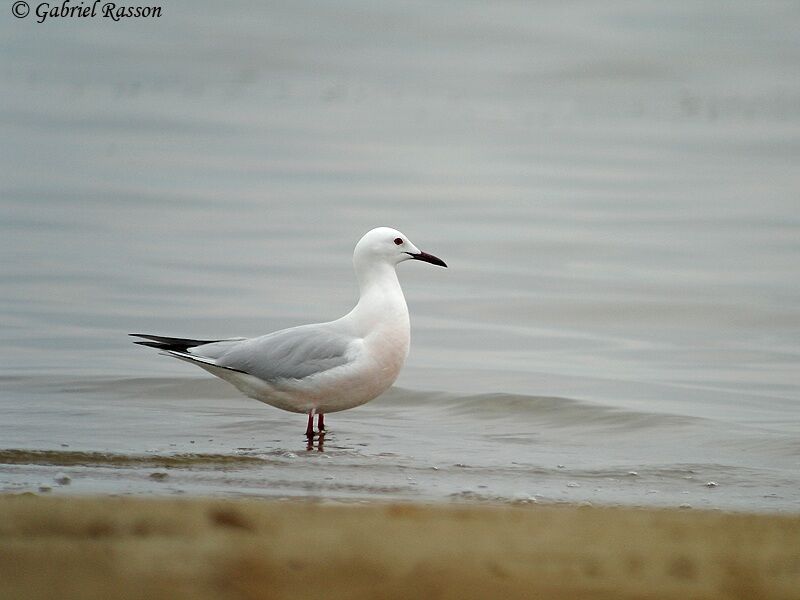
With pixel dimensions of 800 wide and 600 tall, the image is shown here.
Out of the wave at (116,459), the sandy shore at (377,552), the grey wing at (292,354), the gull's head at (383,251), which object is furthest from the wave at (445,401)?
the sandy shore at (377,552)

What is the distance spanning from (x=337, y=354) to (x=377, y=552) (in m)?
4.61

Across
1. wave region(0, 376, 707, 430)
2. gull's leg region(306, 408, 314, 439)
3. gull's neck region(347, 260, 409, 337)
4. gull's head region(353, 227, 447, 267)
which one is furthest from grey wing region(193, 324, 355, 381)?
wave region(0, 376, 707, 430)

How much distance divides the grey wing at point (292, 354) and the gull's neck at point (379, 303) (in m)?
0.16

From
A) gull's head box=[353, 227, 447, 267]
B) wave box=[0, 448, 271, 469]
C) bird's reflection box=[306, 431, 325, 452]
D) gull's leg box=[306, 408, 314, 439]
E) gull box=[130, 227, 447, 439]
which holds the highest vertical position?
gull's head box=[353, 227, 447, 267]

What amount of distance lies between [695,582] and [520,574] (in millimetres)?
386

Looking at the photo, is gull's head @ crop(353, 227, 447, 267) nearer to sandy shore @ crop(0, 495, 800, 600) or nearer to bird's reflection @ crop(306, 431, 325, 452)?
bird's reflection @ crop(306, 431, 325, 452)

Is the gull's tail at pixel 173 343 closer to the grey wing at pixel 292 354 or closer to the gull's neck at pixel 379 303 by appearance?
the grey wing at pixel 292 354

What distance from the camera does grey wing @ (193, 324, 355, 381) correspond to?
7645 mm

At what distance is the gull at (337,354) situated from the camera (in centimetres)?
761

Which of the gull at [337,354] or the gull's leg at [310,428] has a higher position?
the gull at [337,354]

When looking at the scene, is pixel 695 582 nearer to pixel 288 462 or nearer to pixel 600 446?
pixel 288 462

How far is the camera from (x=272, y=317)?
12.6 meters

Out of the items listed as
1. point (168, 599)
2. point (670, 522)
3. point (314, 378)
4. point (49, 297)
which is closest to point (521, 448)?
point (314, 378)

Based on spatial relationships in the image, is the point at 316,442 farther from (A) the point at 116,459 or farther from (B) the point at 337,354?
(A) the point at 116,459
